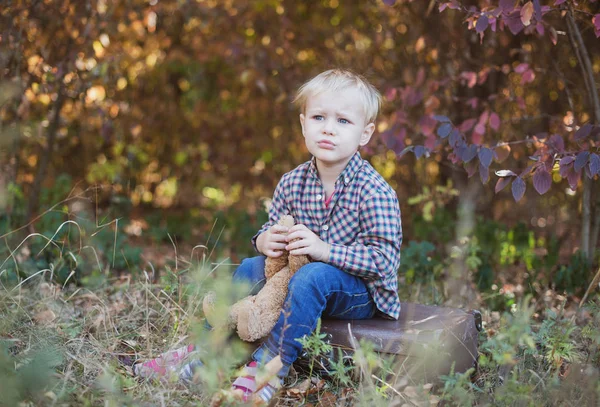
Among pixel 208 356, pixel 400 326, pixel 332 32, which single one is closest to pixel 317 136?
pixel 400 326

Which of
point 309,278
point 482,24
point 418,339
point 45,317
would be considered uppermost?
point 482,24

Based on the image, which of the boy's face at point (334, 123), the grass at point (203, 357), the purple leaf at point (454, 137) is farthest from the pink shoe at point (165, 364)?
the purple leaf at point (454, 137)

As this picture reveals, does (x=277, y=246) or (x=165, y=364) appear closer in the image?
(x=165, y=364)

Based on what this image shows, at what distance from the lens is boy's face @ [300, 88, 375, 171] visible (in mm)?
2305

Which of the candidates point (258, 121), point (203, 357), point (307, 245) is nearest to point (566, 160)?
point (307, 245)

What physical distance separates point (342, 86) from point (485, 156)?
73 cm

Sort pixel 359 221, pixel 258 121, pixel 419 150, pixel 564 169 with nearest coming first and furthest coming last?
pixel 359 221
pixel 564 169
pixel 419 150
pixel 258 121

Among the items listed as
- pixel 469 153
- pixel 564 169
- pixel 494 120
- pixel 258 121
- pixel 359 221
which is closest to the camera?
pixel 359 221

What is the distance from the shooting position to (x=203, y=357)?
1.75m

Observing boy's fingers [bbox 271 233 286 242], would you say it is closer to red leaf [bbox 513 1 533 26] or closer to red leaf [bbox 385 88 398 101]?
red leaf [bbox 513 1 533 26]

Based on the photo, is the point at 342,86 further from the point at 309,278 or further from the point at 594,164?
the point at 594,164

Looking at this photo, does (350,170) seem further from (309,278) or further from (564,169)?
(564,169)

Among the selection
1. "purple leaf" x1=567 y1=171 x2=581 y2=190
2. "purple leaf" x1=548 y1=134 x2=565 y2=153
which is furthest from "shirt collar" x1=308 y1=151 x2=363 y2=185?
"purple leaf" x1=548 y1=134 x2=565 y2=153

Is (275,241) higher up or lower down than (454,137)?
lower down
